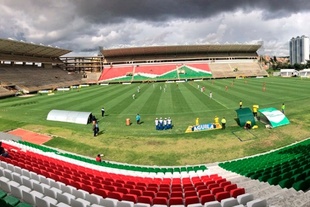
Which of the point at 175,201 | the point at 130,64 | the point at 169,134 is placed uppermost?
the point at 130,64

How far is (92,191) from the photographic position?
848 cm

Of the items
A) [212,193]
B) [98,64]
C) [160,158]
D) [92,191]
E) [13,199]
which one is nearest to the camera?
[13,199]

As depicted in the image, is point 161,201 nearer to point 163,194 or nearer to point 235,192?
point 163,194

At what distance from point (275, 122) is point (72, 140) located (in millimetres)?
19685

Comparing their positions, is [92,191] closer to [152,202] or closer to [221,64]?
[152,202]

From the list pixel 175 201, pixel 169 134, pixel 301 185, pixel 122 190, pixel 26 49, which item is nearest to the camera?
pixel 175 201

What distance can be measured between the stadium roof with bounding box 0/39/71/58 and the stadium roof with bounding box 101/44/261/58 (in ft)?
67.5

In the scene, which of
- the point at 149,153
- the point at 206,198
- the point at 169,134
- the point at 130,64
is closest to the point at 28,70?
the point at 130,64

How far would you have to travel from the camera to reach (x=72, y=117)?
3094 cm

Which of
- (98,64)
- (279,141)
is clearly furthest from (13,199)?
(98,64)

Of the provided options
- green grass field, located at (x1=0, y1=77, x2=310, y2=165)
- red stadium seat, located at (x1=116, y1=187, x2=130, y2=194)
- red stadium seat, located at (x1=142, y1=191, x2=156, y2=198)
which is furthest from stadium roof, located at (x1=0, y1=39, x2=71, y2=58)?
red stadium seat, located at (x1=142, y1=191, x2=156, y2=198)

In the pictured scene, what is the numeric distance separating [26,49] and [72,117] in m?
60.4

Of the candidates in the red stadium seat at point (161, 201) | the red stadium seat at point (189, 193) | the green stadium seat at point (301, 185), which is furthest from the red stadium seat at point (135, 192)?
the green stadium seat at point (301, 185)

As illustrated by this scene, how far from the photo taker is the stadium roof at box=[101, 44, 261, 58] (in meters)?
105
